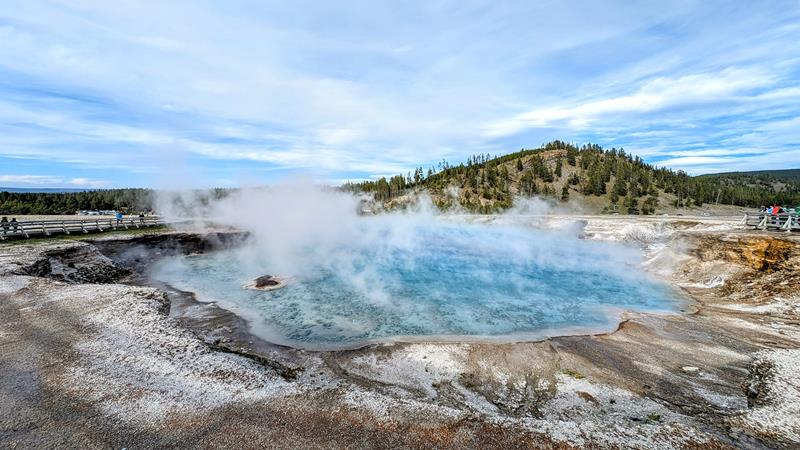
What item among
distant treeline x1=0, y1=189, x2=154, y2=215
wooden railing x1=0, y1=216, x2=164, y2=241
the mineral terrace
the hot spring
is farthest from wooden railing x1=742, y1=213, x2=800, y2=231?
distant treeline x1=0, y1=189, x2=154, y2=215

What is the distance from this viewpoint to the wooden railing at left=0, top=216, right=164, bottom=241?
24.1 meters

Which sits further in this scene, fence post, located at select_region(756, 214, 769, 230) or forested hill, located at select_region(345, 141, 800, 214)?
forested hill, located at select_region(345, 141, 800, 214)

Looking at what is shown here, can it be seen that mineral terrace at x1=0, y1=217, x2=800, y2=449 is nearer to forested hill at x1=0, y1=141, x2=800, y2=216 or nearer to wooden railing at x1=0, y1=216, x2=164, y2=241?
wooden railing at x1=0, y1=216, x2=164, y2=241

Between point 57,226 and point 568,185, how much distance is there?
264 feet

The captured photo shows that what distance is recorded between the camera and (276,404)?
7.02 m

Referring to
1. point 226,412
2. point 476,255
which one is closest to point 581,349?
point 226,412

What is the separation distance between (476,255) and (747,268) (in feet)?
55.6

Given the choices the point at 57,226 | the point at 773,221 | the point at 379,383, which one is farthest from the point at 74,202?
the point at 773,221

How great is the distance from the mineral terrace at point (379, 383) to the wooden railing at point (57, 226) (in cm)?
1314

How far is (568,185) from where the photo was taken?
76438mm

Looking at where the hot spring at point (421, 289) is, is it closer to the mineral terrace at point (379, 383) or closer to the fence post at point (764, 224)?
the mineral terrace at point (379, 383)

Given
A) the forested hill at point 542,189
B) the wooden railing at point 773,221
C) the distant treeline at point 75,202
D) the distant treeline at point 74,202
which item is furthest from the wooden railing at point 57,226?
the distant treeline at point 74,202

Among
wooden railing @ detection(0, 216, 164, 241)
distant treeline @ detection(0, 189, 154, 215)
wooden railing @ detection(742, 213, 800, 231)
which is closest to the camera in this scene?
wooden railing @ detection(742, 213, 800, 231)

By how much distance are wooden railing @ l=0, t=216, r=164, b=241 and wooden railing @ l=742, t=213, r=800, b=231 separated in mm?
48270
